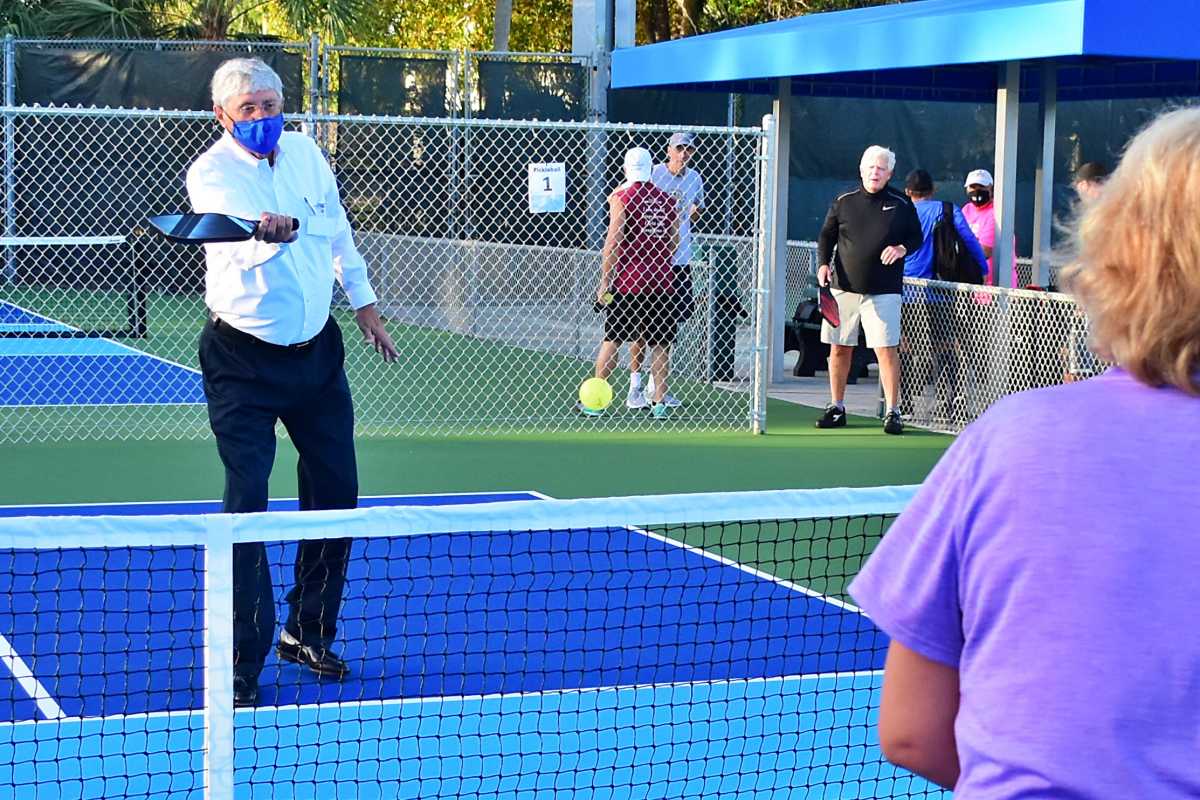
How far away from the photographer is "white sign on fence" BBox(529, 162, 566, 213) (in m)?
11.5

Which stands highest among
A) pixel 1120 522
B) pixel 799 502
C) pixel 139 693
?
pixel 1120 522

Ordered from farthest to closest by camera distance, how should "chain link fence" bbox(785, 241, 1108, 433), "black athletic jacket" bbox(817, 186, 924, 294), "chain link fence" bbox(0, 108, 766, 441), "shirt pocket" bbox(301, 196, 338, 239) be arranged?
1. "chain link fence" bbox(0, 108, 766, 441)
2. "black athletic jacket" bbox(817, 186, 924, 294)
3. "chain link fence" bbox(785, 241, 1108, 433)
4. "shirt pocket" bbox(301, 196, 338, 239)

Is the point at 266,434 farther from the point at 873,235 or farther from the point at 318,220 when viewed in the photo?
the point at 873,235

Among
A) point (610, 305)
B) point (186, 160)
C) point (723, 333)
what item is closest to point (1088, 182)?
point (610, 305)

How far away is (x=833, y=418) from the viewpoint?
11.1m

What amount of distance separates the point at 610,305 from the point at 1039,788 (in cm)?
924

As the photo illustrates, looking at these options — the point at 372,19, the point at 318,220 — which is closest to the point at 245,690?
the point at 318,220

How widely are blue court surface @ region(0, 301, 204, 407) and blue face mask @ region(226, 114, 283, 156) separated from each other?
7.13 metres

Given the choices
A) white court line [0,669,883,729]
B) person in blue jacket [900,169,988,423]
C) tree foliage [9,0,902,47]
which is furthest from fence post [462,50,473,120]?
white court line [0,669,883,729]

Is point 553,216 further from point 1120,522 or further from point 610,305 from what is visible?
point 1120,522

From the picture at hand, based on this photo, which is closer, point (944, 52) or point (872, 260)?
point (872, 260)

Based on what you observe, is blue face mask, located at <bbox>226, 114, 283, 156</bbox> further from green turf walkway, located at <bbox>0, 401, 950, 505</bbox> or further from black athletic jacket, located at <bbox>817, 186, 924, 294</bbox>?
black athletic jacket, located at <bbox>817, 186, 924, 294</bbox>

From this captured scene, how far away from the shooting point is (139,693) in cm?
529

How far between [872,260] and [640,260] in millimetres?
1430
